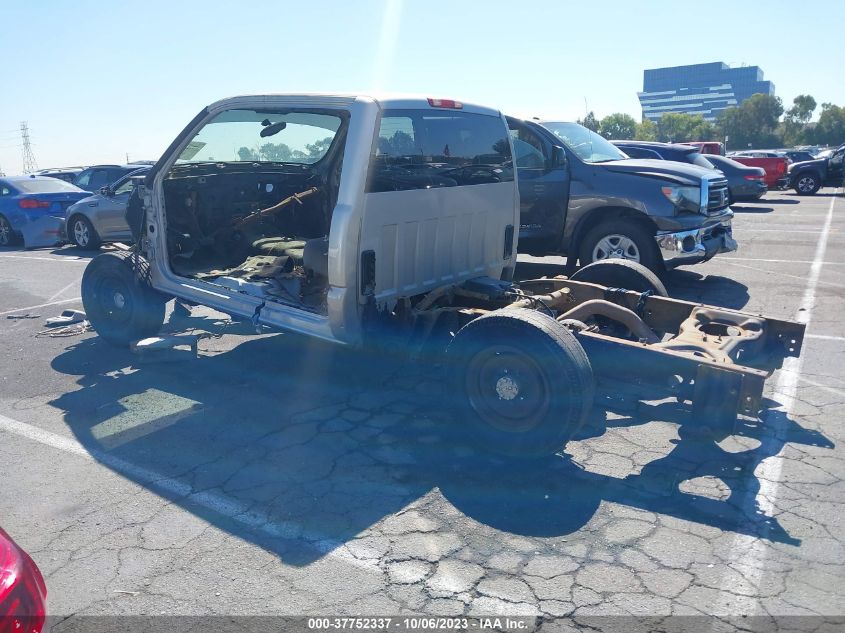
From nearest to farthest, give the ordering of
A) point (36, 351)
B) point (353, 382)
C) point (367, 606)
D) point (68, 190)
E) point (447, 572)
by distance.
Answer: point (367, 606) < point (447, 572) < point (353, 382) < point (36, 351) < point (68, 190)

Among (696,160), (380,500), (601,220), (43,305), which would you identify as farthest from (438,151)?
(696,160)

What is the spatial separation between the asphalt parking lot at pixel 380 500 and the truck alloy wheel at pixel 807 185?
21.9 metres

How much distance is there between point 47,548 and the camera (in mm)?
3561

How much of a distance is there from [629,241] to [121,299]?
18.4 feet

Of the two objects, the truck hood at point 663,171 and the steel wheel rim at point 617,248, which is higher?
the truck hood at point 663,171

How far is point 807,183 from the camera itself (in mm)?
25391

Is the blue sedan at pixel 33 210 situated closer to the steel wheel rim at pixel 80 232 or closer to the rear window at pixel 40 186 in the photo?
the rear window at pixel 40 186

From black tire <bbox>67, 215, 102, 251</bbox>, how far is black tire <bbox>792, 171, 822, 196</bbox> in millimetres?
22880

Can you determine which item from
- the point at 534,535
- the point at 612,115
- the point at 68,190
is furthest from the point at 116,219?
the point at 612,115

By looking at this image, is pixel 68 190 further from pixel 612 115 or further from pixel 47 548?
pixel 612 115

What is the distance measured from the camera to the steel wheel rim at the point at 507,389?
13.7 feet

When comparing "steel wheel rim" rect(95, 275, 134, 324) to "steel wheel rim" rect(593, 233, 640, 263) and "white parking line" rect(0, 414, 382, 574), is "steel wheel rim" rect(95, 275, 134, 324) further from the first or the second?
"steel wheel rim" rect(593, 233, 640, 263)

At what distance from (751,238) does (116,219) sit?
11943 millimetres

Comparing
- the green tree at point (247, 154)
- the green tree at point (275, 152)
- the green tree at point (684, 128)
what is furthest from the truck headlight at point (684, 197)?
the green tree at point (684, 128)
